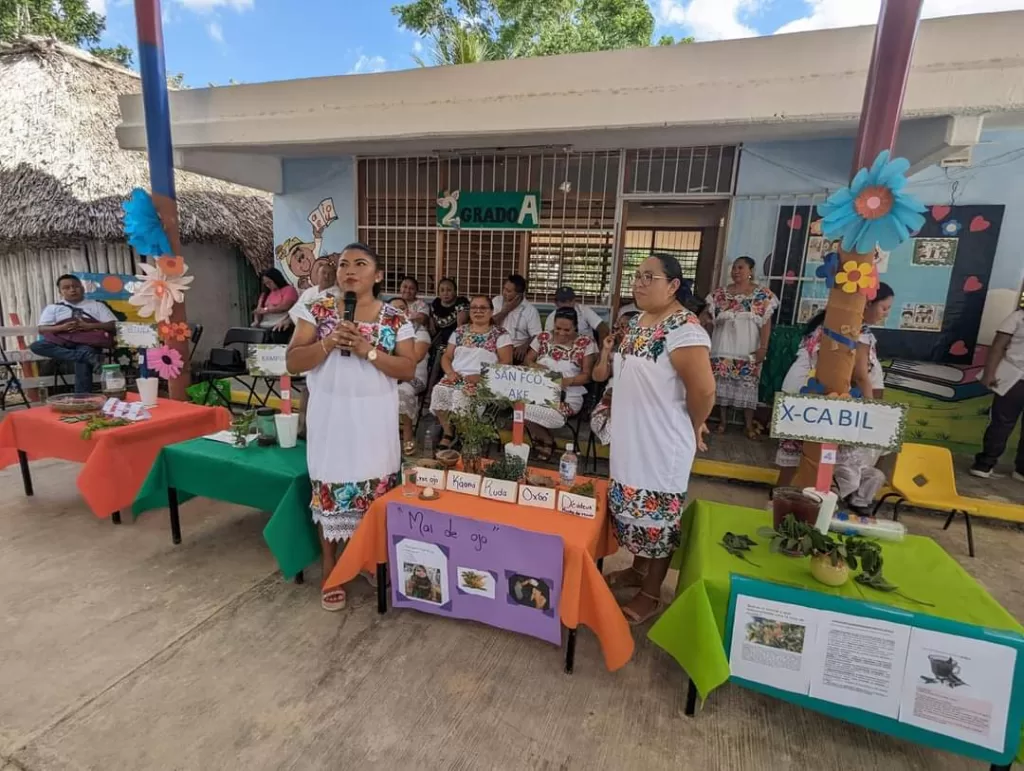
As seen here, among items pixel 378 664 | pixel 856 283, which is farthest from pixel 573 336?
pixel 378 664

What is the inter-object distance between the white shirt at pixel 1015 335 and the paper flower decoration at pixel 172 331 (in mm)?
6415

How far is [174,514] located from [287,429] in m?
0.88

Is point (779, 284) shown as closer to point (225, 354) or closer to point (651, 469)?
point (651, 469)

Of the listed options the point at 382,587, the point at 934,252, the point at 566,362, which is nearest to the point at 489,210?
the point at 566,362

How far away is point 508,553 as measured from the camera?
1.99 meters

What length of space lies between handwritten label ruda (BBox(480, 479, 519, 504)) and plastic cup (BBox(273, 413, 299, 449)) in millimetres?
1210

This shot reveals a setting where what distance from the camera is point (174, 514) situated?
115 inches

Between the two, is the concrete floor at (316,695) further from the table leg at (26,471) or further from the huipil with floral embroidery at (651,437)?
the table leg at (26,471)

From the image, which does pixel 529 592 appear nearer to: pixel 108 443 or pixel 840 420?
pixel 840 420

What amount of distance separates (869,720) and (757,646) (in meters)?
0.38

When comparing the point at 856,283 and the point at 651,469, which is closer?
the point at 651,469

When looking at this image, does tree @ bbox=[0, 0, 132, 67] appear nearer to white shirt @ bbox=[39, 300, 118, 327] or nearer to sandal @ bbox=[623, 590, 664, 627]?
white shirt @ bbox=[39, 300, 118, 327]

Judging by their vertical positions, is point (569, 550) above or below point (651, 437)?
below

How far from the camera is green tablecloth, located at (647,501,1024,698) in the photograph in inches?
62.6
